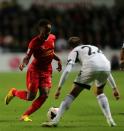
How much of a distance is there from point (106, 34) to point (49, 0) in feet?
11.4

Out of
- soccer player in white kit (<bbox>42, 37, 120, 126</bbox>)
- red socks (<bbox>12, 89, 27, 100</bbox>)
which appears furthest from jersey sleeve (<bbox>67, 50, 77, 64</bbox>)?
red socks (<bbox>12, 89, 27, 100</bbox>)

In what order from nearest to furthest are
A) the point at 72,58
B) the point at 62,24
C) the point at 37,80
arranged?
1. the point at 72,58
2. the point at 37,80
3. the point at 62,24

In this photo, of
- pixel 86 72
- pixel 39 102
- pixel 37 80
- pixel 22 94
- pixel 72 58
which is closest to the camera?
pixel 72 58

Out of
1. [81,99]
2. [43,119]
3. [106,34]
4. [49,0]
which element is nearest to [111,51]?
[106,34]

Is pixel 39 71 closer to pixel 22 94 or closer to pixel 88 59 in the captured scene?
pixel 22 94

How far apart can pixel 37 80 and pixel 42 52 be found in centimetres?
58

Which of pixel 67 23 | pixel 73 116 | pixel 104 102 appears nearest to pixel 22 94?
pixel 73 116

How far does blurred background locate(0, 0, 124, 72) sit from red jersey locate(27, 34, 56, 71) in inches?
698

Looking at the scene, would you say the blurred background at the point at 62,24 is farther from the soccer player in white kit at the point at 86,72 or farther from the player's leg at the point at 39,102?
the soccer player in white kit at the point at 86,72

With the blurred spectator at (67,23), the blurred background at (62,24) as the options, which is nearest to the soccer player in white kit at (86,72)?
the blurred background at (62,24)

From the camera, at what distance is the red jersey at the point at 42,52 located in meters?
13.8

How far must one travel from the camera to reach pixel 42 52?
548 inches

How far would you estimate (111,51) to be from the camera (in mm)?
32812

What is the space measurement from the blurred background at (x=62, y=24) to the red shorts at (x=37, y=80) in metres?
17.7
